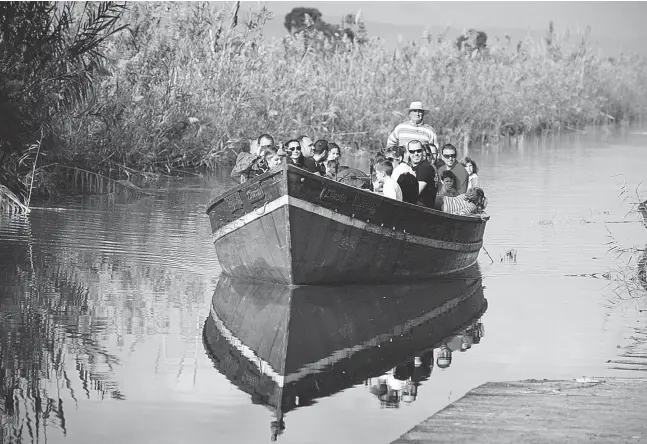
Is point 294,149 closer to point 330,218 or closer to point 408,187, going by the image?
point 330,218

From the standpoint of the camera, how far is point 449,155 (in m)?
16.1

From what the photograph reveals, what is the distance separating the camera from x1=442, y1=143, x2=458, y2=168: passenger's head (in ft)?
52.7

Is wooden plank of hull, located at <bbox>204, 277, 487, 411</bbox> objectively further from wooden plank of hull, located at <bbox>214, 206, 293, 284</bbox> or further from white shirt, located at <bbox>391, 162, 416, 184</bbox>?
white shirt, located at <bbox>391, 162, 416, 184</bbox>

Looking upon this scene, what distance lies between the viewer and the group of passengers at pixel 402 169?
1448 cm

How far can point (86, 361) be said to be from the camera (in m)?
10.4

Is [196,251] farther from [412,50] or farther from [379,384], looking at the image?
[412,50]

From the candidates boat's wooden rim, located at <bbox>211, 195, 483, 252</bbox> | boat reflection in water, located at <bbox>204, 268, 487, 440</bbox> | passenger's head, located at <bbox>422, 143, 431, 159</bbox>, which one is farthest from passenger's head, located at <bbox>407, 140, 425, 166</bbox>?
boat reflection in water, located at <bbox>204, 268, 487, 440</bbox>

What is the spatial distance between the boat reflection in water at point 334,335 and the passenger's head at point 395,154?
1405mm

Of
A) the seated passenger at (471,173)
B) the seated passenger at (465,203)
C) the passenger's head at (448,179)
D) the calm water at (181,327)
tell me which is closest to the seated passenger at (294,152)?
the calm water at (181,327)

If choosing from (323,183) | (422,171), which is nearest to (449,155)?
(422,171)

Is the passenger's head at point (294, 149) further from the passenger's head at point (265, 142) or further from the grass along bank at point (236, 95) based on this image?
the grass along bank at point (236, 95)

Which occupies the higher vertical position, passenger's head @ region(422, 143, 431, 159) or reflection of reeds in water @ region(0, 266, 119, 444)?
passenger's head @ region(422, 143, 431, 159)

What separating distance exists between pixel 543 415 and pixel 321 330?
420cm

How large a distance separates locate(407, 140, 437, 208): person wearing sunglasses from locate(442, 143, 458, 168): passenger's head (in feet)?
3.75
